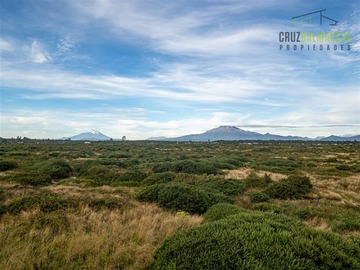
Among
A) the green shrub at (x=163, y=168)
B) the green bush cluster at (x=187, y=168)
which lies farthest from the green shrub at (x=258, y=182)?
the green shrub at (x=163, y=168)

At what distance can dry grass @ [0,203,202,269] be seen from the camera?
15.5 ft

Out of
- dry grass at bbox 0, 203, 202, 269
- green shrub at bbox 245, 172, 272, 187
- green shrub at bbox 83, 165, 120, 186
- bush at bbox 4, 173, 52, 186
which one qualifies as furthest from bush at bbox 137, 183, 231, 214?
bush at bbox 4, 173, 52, 186

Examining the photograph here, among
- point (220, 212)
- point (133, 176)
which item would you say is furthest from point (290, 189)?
point (133, 176)

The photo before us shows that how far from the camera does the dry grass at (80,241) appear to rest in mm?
4715

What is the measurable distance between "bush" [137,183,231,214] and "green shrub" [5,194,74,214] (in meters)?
4.30

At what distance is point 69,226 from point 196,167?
19943mm

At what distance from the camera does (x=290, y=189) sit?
1631 centimetres

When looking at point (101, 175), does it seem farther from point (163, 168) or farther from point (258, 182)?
point (258, 182)

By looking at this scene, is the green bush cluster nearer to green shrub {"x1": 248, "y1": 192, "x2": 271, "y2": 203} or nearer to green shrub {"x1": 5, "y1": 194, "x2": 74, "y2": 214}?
green shrub {"x1": 248, "y1": 192, "x2": 271, "y2": 203}

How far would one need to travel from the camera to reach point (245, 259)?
13.3ft

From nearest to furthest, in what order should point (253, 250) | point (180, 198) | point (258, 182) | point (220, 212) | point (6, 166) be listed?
1. point (253, 250)
2. point (220, 212)
3. point (180, 198)
4. point (258, 182)
5. point (6, 166)

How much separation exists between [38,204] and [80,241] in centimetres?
395

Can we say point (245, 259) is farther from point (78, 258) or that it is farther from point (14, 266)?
point (14, 266)

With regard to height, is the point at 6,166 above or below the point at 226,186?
above
